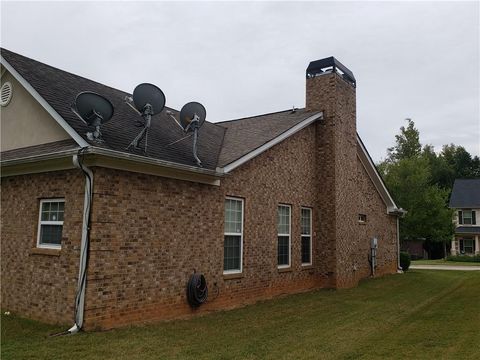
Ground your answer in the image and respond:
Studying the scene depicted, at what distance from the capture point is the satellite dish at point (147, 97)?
29.8 ft

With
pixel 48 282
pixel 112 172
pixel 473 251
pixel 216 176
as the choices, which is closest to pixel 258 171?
pixel 216 176

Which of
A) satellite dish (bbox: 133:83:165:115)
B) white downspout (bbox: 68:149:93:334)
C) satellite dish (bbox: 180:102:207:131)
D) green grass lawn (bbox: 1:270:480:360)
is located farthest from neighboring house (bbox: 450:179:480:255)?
white downspout (bbox: 68:149:93:334)

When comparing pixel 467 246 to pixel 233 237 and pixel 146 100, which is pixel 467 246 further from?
pixel 146 100

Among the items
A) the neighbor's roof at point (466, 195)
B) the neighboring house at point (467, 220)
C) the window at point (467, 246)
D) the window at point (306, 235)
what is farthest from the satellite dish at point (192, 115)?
the window at point (467, 246)

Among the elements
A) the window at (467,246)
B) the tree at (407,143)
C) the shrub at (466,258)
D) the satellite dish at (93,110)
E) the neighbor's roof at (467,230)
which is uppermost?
the tree at (407,143)

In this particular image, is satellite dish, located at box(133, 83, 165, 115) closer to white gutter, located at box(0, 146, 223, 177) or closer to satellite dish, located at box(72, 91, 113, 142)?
satellite dish, located at box(72, 91, 113, 142)

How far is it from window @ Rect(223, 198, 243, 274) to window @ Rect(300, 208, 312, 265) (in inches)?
131

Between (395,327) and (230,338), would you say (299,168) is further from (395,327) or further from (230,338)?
(230,338)

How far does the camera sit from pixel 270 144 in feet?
39.8

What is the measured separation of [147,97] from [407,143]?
49.1 meters

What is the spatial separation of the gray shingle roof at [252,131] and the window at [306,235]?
2.85 m

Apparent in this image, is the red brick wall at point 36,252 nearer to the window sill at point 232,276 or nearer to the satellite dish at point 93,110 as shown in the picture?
the satellite dish at point 93,110

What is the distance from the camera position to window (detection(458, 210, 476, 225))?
139 feet

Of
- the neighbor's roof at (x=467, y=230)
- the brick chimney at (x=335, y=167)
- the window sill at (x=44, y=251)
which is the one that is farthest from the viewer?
the neighbor's roof at (x=467, y=230)
